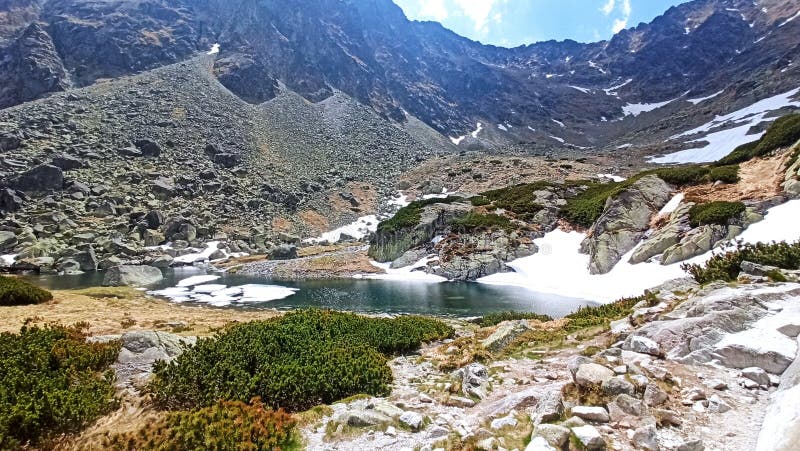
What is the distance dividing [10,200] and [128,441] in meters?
80.9

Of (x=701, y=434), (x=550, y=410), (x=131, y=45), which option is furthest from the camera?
(x=131, y=45)

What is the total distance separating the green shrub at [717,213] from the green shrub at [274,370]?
27.4 metres

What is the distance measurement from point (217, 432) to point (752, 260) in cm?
1979

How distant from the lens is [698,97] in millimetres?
175250

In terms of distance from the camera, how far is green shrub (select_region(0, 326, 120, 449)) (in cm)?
674

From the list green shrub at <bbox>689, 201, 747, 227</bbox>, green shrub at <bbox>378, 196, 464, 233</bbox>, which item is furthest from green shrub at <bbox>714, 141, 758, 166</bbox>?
green shrub at <bbox>378, 196, 464, 233</bbox>

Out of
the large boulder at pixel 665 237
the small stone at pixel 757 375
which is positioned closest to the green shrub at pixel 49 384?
the small stone at pixel 757 375

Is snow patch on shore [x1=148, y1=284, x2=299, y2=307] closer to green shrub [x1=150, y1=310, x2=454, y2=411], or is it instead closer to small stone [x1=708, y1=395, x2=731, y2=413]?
green shrub [x1=150, y1=310, x2=454, y2=411]

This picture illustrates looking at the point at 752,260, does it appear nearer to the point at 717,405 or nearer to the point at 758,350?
the point at 758,350

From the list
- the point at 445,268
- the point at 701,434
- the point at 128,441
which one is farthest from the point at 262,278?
the point at 701,434

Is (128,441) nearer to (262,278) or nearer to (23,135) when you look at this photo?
(262,278)

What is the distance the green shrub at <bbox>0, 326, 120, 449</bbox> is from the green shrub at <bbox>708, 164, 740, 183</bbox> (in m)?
43.3

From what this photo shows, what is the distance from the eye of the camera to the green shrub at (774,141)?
33.7m

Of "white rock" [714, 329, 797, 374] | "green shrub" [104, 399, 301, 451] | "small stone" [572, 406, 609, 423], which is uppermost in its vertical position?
"white rock" [714, 329, 797, 374]
